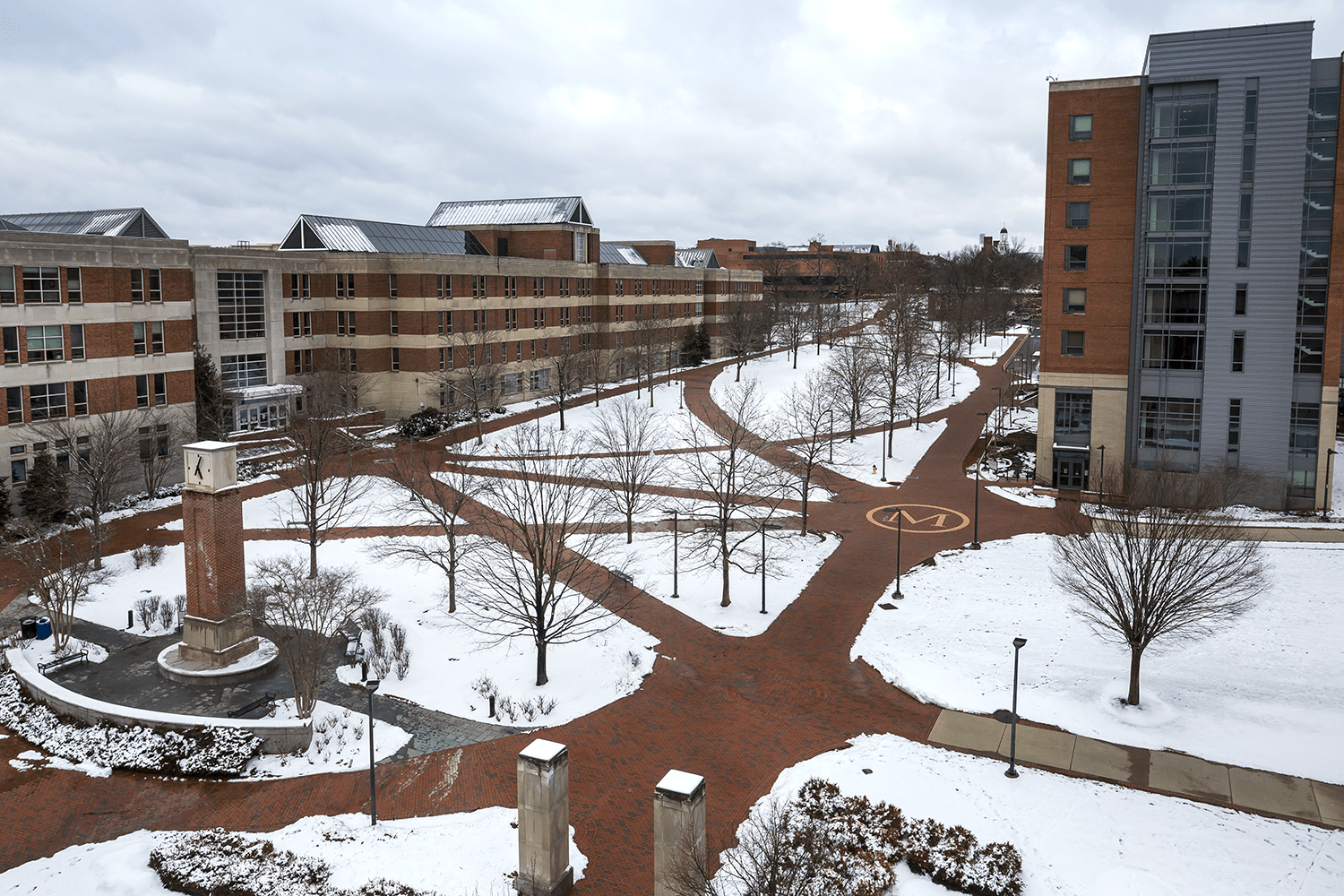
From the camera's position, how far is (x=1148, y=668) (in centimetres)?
2478

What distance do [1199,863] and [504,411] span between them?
169ft

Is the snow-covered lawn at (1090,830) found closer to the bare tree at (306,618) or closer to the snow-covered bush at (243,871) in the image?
the snow-covered bush at (243,871)

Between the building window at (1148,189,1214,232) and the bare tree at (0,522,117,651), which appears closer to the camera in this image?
the bare tree at (0,522,117,651)

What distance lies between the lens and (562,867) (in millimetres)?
15688

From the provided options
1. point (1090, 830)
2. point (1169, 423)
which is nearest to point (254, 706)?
point (1090, 830)

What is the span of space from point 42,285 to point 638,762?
35.5 metres

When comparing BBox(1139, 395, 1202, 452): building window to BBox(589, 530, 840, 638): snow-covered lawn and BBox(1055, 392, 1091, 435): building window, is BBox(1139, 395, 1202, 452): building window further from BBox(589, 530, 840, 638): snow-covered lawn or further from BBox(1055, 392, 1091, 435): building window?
BBox(589, 530, 840, 638): snow-covered lawn

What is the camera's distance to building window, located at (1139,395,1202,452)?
4397cm

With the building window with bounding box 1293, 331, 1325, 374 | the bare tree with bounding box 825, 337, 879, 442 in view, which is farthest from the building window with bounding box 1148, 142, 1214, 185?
the bare tree with bounding box 825, 337, 879, 442

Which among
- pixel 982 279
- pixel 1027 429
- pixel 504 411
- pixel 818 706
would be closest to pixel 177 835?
pixel 818 706

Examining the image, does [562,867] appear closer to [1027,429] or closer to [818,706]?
[818,706]

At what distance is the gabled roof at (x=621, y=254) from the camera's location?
93.2 meters

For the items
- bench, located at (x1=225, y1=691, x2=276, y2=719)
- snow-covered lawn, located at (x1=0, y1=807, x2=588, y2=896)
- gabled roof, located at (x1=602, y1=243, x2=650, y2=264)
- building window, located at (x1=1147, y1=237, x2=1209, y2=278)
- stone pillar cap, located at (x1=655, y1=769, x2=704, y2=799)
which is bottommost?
snow-covered lawn, located at (x1=0, y1=807, x2=588, y2=896)

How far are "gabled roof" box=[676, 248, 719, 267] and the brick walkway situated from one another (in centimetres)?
8642
